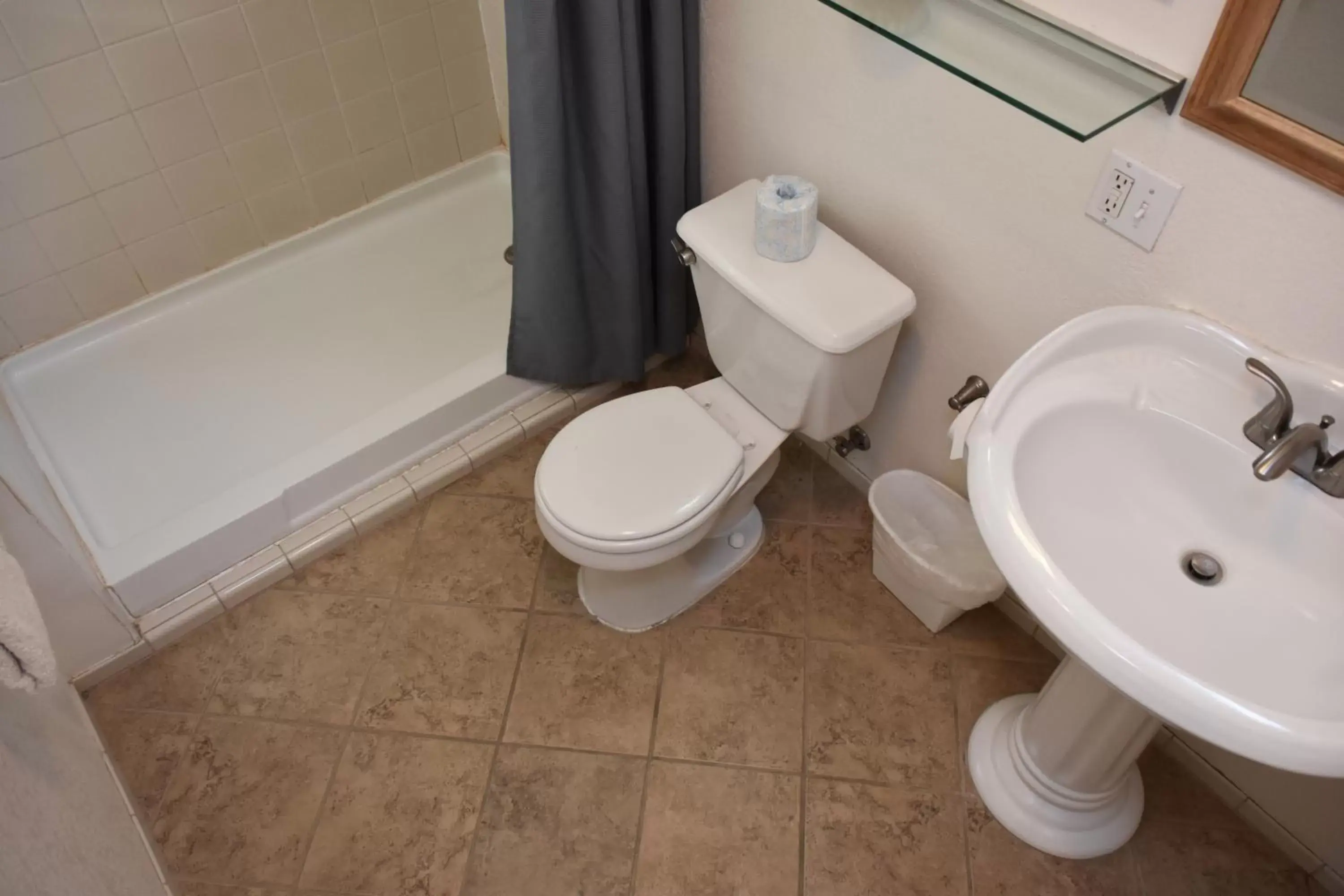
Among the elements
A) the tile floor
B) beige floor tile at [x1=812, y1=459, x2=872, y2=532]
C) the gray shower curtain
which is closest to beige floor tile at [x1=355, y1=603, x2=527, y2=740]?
the tile floor

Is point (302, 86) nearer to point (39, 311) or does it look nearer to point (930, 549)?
point (39, 311)

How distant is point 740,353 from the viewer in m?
1.75

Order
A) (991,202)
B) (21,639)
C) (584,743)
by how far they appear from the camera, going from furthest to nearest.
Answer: (584,743)
(991,202)
(21,639)

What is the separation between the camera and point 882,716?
1778 mm

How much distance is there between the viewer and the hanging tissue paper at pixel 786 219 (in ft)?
5.13

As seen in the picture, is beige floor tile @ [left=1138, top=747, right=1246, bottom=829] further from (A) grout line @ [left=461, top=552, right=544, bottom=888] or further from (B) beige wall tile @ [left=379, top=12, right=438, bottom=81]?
(B) beige wall tile @ [left=379, top=12, right=438, bottom=81]

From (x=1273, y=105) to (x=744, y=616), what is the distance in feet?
4.06

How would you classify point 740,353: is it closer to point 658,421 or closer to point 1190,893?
point 658,421

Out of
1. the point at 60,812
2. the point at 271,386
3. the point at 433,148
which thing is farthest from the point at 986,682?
the point at 433,148

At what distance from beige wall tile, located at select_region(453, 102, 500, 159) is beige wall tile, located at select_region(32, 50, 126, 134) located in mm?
829

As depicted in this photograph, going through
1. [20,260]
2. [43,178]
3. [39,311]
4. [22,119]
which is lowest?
[39,311]

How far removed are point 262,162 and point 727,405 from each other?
4.36 ft

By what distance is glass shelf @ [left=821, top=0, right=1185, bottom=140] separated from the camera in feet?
3.77

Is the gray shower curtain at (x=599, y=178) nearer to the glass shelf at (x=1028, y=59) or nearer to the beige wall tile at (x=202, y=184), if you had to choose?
the glass shelf at (x=1028, y=59)
